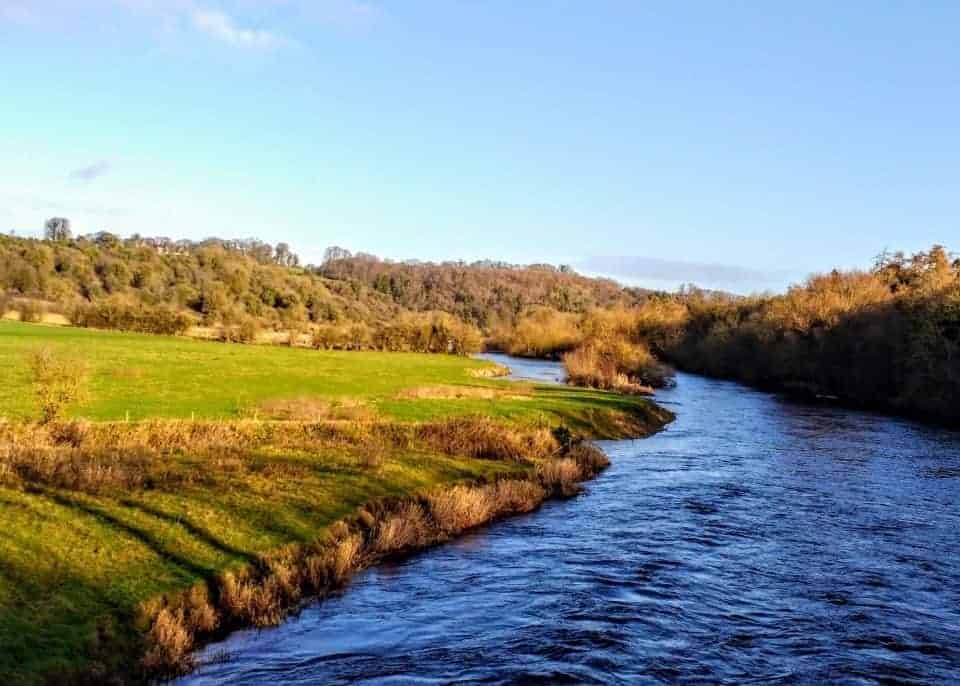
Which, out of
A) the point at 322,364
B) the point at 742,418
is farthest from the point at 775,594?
the point at 322,364

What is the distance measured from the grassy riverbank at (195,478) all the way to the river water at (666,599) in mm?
1930

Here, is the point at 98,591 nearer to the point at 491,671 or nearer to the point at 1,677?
the point at 1,677

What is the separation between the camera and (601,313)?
384 ft

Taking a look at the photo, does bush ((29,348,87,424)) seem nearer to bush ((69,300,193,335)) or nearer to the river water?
the river water

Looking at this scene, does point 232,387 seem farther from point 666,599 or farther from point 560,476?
point 666,599

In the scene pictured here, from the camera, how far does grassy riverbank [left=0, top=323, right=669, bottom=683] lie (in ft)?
41.6

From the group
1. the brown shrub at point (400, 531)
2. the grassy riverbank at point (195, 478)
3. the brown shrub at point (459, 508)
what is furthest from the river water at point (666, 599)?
the grassy riverbank at point (195, 478)

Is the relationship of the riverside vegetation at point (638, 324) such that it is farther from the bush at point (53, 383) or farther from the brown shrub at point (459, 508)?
the bush at point (53, 383)

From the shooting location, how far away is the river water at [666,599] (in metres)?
12.7

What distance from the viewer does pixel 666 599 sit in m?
16.2

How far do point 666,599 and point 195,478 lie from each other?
1341 centimetres

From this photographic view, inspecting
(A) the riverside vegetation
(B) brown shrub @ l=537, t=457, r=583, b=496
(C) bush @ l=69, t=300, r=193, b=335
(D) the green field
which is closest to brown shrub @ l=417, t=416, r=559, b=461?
(B) brown shrub @ l=537, t=457, r=583, b=496

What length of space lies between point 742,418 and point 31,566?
46235 mm

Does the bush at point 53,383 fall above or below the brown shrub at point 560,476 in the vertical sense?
above
